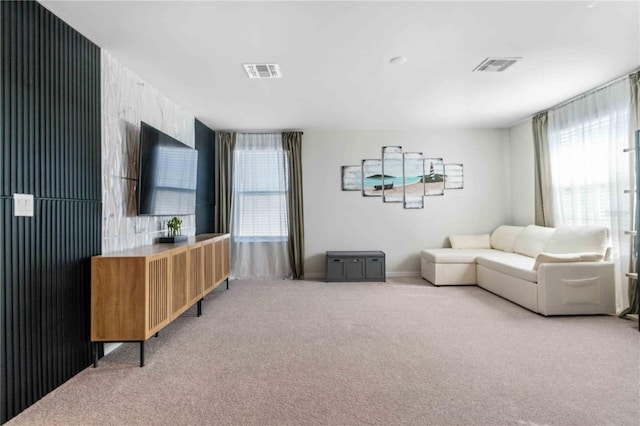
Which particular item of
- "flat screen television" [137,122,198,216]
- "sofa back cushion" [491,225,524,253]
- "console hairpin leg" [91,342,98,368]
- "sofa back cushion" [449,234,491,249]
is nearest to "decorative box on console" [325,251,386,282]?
"sofa back cushion" [449,234,491,249]

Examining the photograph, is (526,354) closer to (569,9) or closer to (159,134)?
(569,9)

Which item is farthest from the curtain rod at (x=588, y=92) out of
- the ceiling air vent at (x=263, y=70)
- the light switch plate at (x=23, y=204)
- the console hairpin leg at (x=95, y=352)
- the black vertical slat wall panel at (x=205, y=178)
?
the console hairpin leg at (x=95, y=352)

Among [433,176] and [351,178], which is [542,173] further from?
[351,178]

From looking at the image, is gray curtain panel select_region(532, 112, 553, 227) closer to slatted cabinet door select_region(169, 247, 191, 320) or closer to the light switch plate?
slatted cabinet door select_region(169, 247, 191, 320)

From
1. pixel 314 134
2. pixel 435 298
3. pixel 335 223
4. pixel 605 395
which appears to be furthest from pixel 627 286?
pixel 314 134

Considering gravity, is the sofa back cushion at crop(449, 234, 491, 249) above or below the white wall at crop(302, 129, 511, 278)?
below

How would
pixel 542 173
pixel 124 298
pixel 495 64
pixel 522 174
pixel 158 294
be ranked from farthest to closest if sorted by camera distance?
pixel 522 174 < pixel 542 173 < pixel 495 64 < pixel 158 294 < pixel 124 298

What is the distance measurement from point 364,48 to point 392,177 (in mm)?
3232

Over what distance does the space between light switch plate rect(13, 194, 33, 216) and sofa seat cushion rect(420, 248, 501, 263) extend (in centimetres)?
469

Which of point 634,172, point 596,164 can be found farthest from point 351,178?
point 634,172

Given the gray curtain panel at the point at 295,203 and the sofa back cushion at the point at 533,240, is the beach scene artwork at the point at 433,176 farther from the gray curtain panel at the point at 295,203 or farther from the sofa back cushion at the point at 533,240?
the gray curtain panel at the point at 295,203

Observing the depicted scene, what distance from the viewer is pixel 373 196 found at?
584cm

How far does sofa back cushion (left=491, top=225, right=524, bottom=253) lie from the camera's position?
5238 millimetres

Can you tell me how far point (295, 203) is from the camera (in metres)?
5.74
